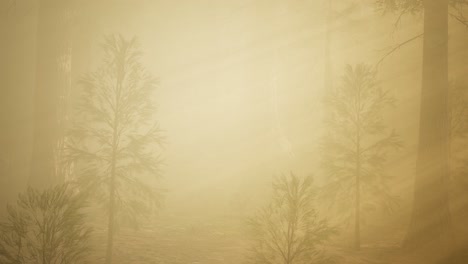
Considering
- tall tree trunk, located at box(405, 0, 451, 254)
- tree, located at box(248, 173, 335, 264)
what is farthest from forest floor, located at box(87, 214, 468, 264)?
tree, located at box(248, 173, 335, 264)

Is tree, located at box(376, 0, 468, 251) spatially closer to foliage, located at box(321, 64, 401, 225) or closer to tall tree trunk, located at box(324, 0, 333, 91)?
foliage, located at box(321, 64, 401, 225)

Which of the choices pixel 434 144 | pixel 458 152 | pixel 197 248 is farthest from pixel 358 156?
pixel 458 152

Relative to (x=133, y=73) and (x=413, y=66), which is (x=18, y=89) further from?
(x=413, y=66)

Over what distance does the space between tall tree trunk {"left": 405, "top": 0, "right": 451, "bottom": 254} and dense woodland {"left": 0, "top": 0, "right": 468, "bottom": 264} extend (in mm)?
41

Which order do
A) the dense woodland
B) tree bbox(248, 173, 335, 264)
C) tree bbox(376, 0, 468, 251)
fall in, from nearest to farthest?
tree bbox(248, 173, 335, 264) < the dense woodland < tree bbox(376, 0, 468, 251)

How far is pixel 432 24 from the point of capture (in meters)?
10.2

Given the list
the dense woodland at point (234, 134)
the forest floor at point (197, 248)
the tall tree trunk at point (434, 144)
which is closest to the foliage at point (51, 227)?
the dense woodland at point (234, 134)

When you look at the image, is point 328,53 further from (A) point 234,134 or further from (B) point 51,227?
(B) point 51,227

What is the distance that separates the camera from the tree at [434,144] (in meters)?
9.88

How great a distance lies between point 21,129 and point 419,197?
26297 millimetres

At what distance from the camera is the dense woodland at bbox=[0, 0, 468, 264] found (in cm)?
955

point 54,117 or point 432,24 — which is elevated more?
point 432,24

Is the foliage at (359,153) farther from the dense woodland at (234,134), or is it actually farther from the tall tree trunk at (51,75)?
the tall tree trunk at (51,75)

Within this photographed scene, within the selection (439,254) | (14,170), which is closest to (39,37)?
(14,170)
